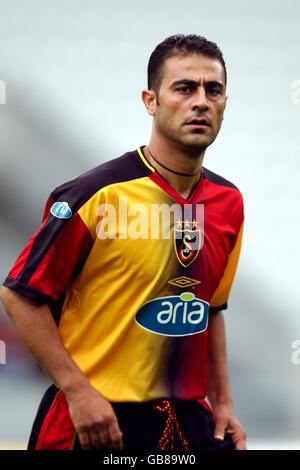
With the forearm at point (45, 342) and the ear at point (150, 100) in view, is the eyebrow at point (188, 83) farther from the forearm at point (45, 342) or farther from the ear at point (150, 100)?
the forearm at point (45, 342)

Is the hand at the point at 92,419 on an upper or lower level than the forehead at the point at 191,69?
lower

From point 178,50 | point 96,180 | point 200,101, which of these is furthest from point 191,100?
point 96,180

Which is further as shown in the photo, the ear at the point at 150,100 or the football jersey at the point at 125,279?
the ear at the point at 150,100

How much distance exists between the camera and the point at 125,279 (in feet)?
5.97

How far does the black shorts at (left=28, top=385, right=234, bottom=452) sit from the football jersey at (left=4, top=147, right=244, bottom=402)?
1.6 inches

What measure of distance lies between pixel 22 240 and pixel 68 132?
102cm

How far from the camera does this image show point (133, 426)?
1818 mm

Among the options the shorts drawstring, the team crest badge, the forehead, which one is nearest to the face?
the forehead

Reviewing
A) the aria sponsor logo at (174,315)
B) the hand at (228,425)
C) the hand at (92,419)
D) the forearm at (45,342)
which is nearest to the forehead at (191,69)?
the aria sponsor logo at (174,315)

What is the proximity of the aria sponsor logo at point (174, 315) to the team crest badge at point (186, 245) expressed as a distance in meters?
0.10

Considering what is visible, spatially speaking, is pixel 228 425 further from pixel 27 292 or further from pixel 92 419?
pixel 27 292

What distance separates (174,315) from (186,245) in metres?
0.21

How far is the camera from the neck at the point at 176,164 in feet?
6.37
